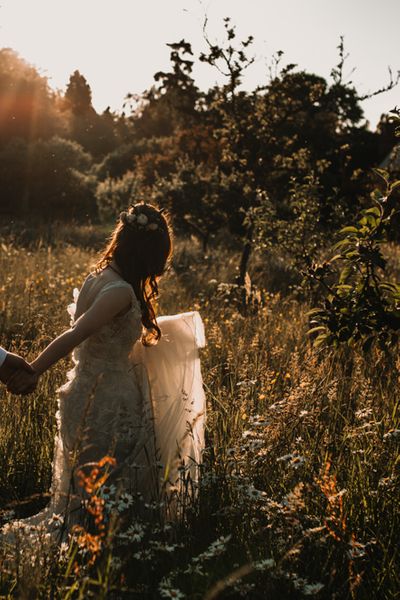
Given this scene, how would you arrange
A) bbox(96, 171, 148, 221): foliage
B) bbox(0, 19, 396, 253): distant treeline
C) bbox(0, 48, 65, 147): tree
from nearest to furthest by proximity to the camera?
bbox(0, 19, 396, 253): distant treeline < bbox(96, 171, 148, 221): foliage < bbox(0, 48, 65, 147): tree

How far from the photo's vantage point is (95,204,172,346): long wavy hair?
10.7 feet

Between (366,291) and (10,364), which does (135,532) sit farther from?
(366,291)

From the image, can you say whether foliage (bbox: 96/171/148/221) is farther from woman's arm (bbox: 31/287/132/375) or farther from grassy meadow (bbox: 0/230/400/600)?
woman's arm (bbox: 31/287/132/375)

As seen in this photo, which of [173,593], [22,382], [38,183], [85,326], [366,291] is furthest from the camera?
[38,183]

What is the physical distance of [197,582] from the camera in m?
2.20

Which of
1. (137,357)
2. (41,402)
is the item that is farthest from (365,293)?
(41,402)

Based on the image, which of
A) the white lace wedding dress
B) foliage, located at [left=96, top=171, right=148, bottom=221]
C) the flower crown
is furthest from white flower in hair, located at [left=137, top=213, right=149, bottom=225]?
foliage, located at [left=96, top=171, right=148, bottom=221]

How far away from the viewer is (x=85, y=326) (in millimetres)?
2988

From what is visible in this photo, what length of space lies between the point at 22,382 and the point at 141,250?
3.05ft

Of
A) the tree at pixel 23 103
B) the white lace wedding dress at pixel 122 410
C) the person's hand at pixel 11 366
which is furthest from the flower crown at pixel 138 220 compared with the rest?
the tree at pixel 23 103

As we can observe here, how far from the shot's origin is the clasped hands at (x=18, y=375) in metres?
3.13

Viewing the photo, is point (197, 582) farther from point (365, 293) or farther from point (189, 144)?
point (189, 144)

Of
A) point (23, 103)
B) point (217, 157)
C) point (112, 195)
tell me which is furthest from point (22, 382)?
point (23, 103)

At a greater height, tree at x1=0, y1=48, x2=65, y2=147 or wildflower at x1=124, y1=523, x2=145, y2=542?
tree at x1=0, y1=48, x2=65, y2=147
